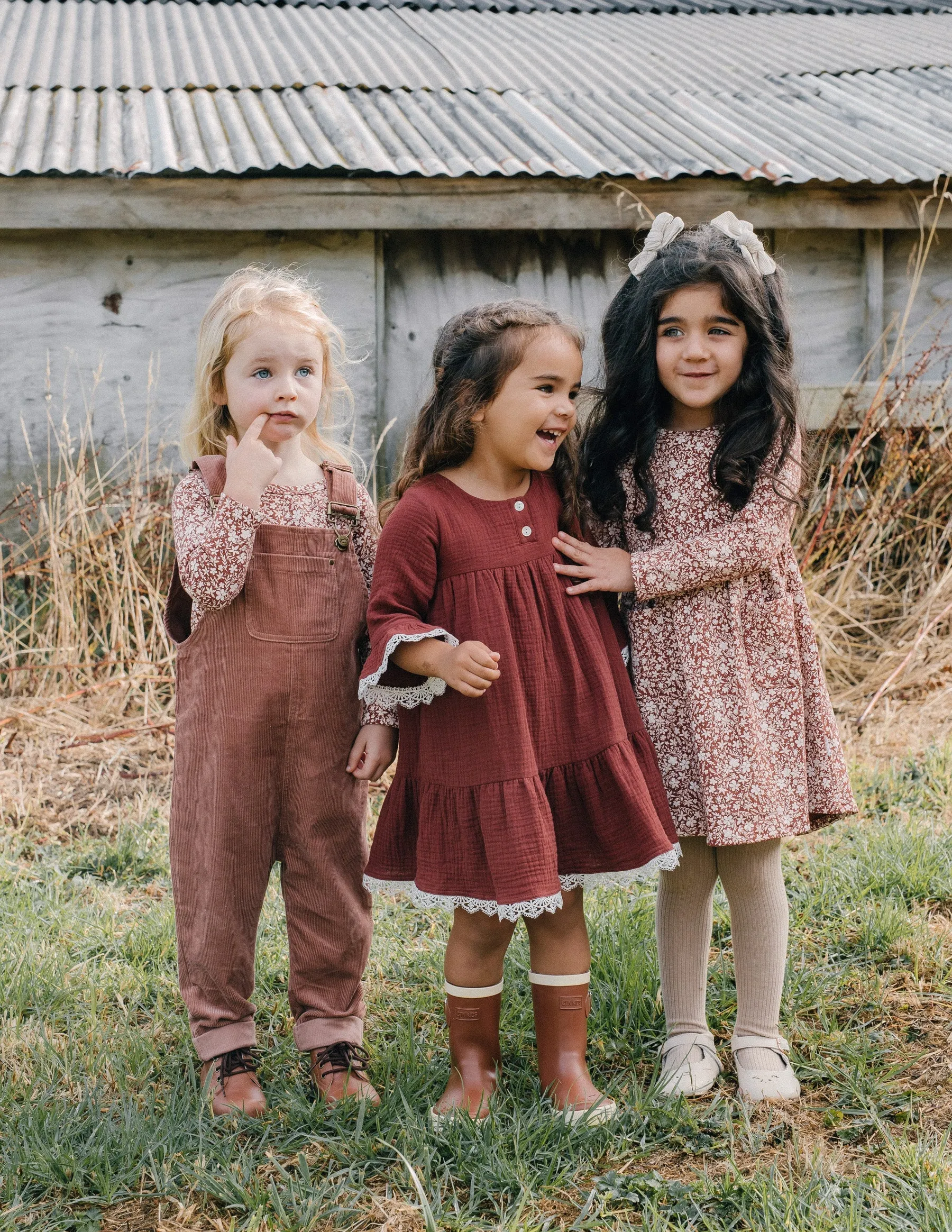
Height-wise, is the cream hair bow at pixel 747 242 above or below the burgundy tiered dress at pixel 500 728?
above

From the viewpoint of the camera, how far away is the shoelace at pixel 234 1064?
223 centimetres

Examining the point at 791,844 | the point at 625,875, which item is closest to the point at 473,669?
the point at 625,875

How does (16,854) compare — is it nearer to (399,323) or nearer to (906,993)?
(906,993)

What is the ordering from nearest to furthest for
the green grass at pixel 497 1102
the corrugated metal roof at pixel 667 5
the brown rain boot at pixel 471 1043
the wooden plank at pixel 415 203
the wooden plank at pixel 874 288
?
1. the green grass at pixel 497 1102
2. the brown rain boot at pixel 471 1043
3. the wooden plank at pixel 415 203
4. the wooden plank at pixel 874 288
5. the corrugated metal roof at pixel 667 5

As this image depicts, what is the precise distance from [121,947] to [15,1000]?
1.01 ft

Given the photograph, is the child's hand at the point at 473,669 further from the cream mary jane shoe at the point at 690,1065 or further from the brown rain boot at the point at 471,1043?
the cream mary jane shoe at the point at 690,1065

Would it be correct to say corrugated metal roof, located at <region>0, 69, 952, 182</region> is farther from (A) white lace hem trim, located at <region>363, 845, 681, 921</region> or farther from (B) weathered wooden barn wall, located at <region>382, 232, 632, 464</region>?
(A) white lace hem trim, located at <region>363, 845, 681, 921</region>

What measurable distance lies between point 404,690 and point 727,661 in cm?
63

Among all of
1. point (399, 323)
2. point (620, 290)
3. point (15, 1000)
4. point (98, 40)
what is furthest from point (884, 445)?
point (98, 40)

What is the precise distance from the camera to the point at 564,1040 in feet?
7.10

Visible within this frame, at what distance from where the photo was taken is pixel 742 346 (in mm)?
2254

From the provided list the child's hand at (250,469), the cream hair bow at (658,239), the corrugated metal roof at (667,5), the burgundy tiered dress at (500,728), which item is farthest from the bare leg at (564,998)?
the corrugated metal roof at (667,5)

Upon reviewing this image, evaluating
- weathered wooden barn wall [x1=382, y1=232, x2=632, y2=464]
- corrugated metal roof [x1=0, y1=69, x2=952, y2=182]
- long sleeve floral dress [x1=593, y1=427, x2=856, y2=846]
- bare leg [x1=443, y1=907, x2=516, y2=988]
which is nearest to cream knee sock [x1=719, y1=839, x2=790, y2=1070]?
long sleeve floral dress [x1=593, y1=427, x2=856, y2=846]

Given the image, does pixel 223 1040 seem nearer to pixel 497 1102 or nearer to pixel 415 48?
pixel 497 1102
